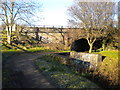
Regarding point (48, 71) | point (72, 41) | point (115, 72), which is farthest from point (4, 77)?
point (72, 41)

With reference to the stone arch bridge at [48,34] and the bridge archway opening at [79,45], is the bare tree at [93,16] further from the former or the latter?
the stone arch bridge at [48,34]

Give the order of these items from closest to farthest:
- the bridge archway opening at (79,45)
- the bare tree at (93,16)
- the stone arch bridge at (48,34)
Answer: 1. the bare tree at (93,16)
2. the bridge archway opening at (79,45)
3. the stone arch bridge at (48,34)

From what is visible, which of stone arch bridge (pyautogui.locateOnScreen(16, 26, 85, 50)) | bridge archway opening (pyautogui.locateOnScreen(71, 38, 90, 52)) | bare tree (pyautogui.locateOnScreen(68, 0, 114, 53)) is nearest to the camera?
bare tree (pyautogui.locateOnScreen(68, 0, 114, 53))

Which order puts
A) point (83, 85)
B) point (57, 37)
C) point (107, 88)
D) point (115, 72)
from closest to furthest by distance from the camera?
point (83, 85) < point (107, 88) < point (115, 72) < point (57, 37)

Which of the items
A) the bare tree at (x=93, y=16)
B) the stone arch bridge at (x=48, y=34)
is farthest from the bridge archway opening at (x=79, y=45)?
the bare tree at (x=93, y=16)

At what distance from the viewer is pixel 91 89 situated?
527 centimetres

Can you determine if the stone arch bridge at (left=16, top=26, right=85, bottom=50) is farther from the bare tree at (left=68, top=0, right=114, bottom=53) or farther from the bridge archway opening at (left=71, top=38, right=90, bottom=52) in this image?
the bare tree at (left=68, top=0, right=114, bottom=53)

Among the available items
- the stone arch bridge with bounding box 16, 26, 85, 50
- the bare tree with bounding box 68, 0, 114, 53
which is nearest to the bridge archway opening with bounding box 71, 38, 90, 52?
the stone arch bridge with bounding box 16, 26, 85, 50

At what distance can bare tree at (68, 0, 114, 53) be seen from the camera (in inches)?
685

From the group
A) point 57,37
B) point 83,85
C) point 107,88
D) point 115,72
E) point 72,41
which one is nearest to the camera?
point 83,85

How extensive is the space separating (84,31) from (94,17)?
2.49 m

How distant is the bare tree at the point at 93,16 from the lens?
17.4m

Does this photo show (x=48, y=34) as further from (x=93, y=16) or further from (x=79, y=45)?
(x=93, y=16)

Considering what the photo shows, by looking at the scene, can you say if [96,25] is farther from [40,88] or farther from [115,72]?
[40,88]
